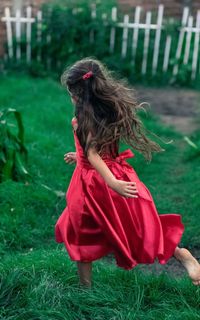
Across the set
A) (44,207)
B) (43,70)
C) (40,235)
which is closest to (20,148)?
(44,207)

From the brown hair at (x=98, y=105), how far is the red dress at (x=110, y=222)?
114 mm

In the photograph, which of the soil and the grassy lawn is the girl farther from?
the soil

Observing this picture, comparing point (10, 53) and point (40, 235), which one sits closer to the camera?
point (40, 235)

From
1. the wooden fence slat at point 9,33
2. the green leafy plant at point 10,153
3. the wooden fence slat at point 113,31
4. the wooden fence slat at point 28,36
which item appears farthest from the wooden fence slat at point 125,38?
the green leafy plant at point 10,153

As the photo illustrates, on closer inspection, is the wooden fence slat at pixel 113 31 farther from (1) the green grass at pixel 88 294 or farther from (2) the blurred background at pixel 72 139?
(1) the green grass at pixel 88 294

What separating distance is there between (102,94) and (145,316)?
3.74 feet

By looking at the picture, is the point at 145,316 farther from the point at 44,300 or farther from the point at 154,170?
the point at 154,170

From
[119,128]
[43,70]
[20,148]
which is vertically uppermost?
[119,128]

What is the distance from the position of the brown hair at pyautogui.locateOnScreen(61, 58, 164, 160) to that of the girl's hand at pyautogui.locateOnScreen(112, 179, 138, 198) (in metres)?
0.25

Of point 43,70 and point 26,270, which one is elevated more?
point 26,270

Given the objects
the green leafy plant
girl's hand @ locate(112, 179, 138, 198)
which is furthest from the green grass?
the green leafy plant

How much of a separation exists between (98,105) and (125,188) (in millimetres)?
482

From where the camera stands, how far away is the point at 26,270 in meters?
3.55

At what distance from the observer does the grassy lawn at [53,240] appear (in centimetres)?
322
